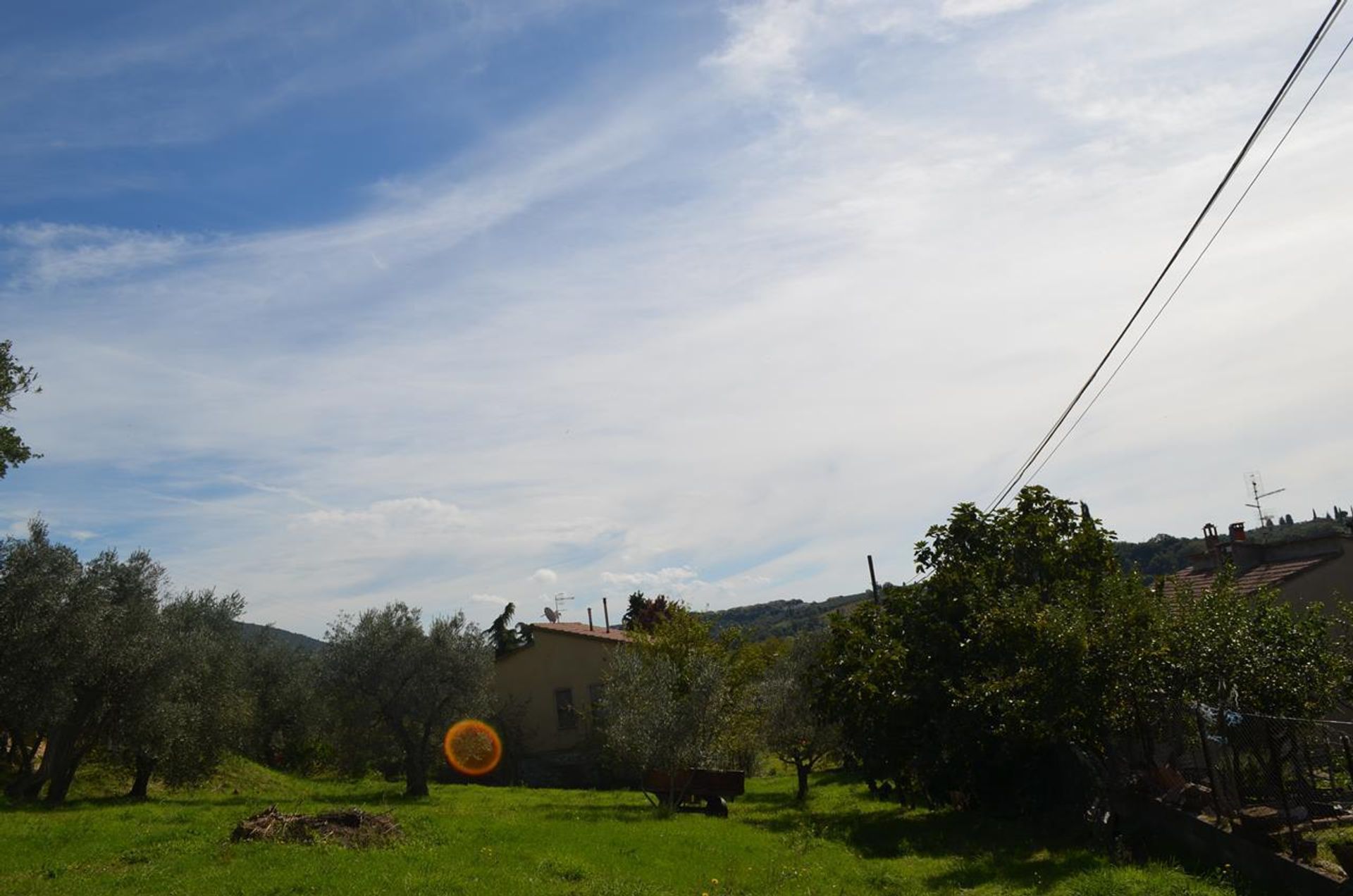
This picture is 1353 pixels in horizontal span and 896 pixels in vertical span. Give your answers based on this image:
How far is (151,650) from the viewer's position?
984 inches

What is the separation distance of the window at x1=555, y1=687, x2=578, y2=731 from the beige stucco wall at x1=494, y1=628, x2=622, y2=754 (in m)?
0.14

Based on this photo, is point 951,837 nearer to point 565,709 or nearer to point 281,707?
point 565,709

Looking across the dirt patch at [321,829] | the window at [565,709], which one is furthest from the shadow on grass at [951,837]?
the window at [565,709]

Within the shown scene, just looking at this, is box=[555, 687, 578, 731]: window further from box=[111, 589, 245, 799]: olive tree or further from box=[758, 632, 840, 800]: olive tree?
box=[111, 589, 245, 799]: olive tree

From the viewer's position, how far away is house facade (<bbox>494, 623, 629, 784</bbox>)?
4300 cm

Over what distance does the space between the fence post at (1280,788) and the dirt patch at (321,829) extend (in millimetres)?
15031

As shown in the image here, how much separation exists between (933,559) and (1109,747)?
26.3 ft

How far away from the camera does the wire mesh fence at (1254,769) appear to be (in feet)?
44.4

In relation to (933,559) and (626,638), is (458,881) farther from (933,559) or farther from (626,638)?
(626,638)

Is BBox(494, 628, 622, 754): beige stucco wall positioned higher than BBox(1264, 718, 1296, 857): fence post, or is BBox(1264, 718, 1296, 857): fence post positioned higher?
BBox(494, 628, 622, 754): beige stucco wall

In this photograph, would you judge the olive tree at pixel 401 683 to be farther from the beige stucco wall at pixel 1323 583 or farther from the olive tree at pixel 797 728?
the beige stucco wall at pixel 1323 583

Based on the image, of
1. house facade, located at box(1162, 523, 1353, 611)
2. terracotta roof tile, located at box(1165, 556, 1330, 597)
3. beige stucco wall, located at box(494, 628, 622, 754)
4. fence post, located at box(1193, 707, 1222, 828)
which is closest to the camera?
fence post, located at box(1193, 707, 1222, 828)

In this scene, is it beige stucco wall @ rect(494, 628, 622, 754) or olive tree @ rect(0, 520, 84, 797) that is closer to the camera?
olive tree @ rect(0, 520, 84, 797)

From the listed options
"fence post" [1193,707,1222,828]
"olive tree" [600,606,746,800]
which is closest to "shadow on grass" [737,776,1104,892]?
"fence post" [1193,707,1222,828]
